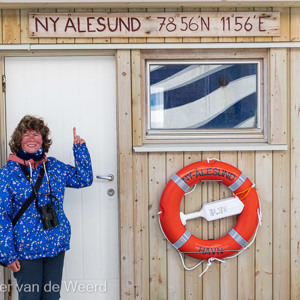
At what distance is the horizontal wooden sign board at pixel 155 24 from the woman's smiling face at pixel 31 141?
0.82m

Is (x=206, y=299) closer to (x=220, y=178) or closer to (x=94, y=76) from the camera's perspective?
(x=220, y=178)

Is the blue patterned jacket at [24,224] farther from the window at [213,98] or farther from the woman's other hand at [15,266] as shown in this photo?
the window at [213,98]

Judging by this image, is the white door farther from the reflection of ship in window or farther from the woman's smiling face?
the woman's smiling face

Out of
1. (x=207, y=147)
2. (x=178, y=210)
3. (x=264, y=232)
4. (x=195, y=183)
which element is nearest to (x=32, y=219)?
(x=178, y=210)

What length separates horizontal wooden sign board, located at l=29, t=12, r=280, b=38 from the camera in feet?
10.0

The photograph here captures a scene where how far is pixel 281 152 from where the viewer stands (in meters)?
3.19

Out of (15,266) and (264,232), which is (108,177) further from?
(264,232)

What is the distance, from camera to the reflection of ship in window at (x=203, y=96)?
322 centimetres

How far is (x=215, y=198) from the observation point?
10.5 feet

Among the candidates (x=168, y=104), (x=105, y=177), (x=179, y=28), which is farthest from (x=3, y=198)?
(x=179, y=28)

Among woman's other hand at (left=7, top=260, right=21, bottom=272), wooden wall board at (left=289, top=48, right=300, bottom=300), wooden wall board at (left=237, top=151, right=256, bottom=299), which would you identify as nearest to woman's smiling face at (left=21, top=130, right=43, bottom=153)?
woman's other hand at (left=7, top=260, right=21, bottom=272)

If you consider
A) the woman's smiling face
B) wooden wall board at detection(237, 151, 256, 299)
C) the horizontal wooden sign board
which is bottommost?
wooden wall board at detection(237, 151, 256, 299)

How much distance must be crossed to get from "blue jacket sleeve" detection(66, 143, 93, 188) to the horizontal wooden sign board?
82cm

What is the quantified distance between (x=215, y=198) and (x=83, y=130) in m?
1.01
